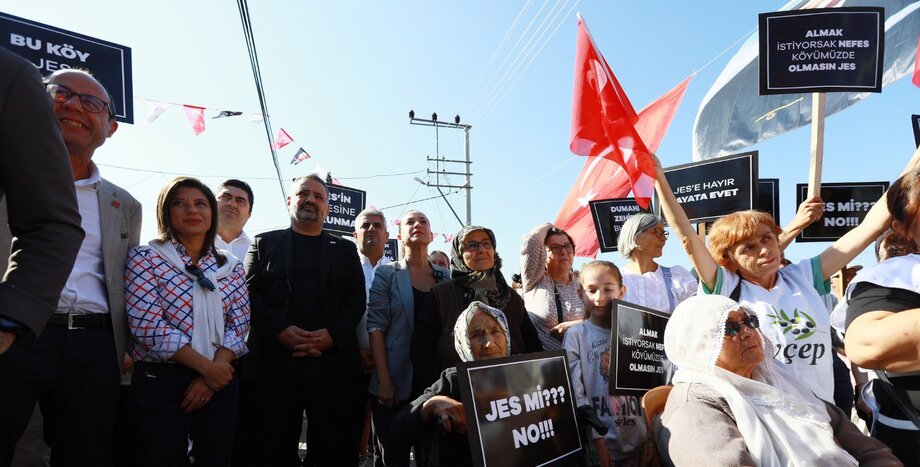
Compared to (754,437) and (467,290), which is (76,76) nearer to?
(467,290)

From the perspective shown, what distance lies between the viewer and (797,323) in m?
2.50

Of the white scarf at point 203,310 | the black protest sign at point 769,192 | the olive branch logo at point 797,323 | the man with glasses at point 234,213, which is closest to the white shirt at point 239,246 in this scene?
the man with glasses at point 234,213

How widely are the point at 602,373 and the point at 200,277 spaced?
221 cm

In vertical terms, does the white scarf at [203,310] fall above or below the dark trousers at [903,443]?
above

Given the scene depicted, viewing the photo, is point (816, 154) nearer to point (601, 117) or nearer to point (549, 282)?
point (601, 117)

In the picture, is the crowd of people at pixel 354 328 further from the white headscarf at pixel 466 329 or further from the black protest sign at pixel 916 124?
the black protest sign at pixel 916 124

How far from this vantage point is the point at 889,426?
200 cm

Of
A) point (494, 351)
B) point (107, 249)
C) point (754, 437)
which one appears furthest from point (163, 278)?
point (754, 437)

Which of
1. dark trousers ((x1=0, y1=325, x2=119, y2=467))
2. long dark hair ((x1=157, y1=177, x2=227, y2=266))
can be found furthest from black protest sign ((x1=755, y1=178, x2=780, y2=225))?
dark trousers ((x1=0, y1=325, x2=119, y2=467))

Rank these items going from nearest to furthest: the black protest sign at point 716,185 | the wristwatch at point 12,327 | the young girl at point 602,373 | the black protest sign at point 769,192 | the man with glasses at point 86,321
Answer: the wristwatch at point 12,327, the man with glasses at point 86,321, the young girl at point 602,373, the black protest sign at point 716,185, the black protest sign at point 769,192

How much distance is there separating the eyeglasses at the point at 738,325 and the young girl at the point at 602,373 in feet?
2.93

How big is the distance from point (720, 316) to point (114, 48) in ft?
14.2

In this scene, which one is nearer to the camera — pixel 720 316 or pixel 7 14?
pixel 720 316

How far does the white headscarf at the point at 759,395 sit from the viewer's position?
1.92 metres
